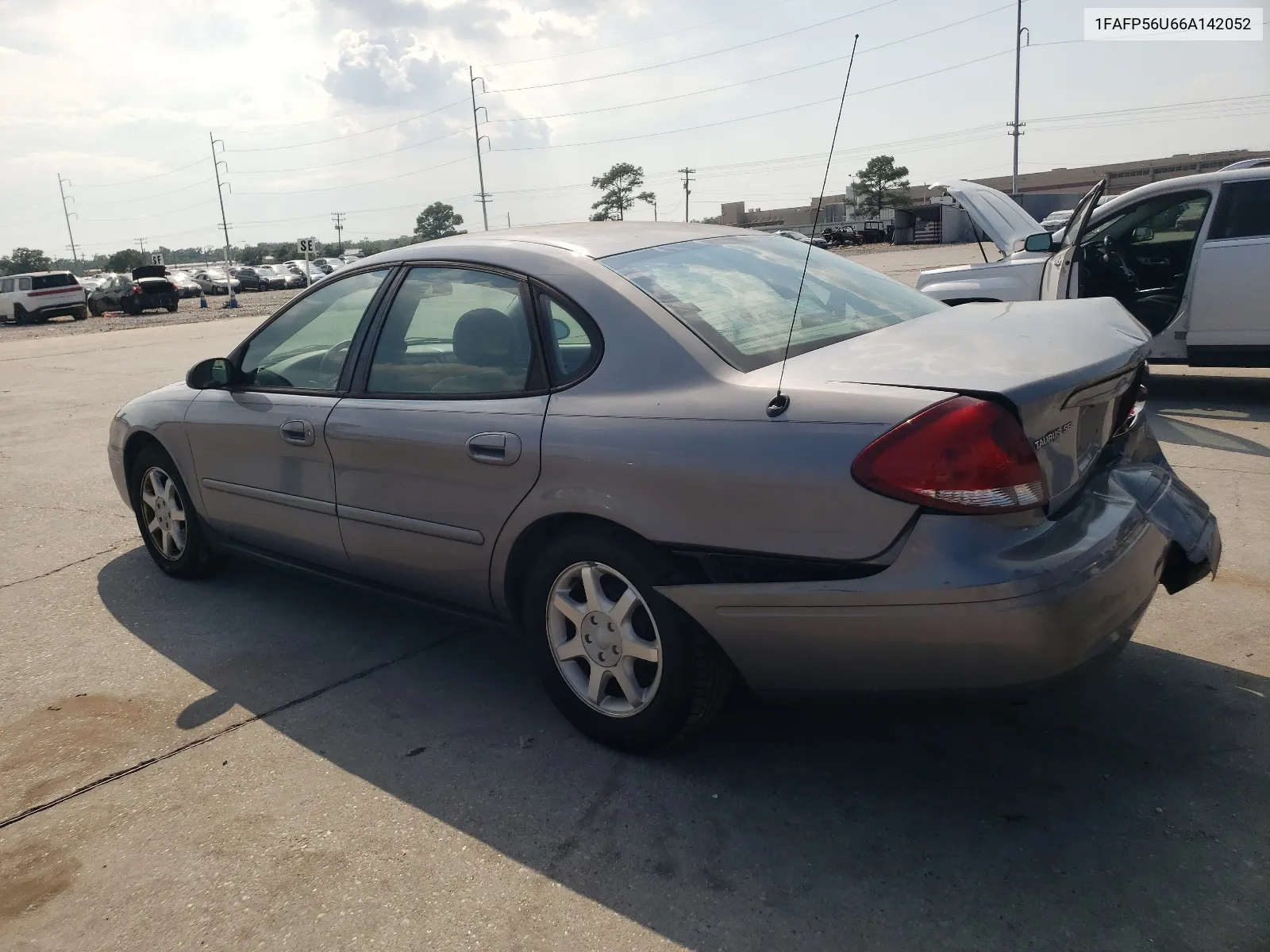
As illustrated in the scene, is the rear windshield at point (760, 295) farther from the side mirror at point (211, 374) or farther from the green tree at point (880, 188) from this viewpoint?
the green tree at point (880, 188)

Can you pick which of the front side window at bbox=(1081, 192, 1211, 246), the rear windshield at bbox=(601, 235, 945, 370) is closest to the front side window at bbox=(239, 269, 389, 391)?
the rear windshield at bbox=(601, 235, 945, 370)

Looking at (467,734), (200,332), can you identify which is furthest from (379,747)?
(200,332)

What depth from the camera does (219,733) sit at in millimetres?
3316

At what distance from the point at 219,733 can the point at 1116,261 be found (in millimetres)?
7712

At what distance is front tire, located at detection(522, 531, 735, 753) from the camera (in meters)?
2.72

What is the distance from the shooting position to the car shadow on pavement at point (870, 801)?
7.36 ft

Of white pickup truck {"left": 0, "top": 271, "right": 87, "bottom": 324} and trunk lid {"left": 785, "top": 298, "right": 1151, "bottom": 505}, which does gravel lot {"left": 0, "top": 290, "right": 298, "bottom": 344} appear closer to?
white pickup truck {"left": 0, "top": 271, "right": 87, "bottom": 324}

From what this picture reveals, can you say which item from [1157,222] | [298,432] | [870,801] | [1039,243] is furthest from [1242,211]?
[298,432]

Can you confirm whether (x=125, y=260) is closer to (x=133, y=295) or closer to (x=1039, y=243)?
(x=133, y=295)

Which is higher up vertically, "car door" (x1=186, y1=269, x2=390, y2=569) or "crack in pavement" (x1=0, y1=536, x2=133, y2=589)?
"car door" (x1=186, y1=269, x2=390, y2=569)

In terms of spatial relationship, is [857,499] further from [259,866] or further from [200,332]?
[200,332]

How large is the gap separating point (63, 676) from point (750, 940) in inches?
116

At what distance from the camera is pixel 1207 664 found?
3.37m

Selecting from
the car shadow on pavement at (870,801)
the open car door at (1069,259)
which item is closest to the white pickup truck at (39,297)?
the open car door at (1069,259)
